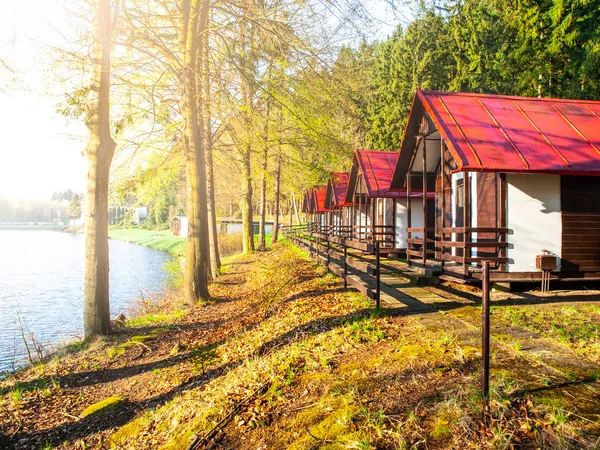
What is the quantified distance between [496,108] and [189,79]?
25.8 feet

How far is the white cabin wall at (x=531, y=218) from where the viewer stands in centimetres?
905

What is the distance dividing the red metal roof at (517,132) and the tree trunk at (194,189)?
19.7ft

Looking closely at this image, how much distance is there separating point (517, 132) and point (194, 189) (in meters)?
8.29

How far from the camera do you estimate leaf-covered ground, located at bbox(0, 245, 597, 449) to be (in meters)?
3.42

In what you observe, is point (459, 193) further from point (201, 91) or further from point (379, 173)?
point (201, 91)

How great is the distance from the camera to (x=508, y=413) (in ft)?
11.2

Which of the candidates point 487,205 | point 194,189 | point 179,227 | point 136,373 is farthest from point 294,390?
point 179,227

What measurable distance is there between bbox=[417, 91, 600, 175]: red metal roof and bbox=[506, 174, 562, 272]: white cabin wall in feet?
2.05

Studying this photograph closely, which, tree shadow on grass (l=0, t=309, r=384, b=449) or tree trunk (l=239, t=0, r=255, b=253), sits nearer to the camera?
tree shadow on grass (l=0, t=309, r=384, b=449)

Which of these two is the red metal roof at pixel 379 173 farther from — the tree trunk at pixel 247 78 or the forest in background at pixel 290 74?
the tree trunk at pixel 247 78

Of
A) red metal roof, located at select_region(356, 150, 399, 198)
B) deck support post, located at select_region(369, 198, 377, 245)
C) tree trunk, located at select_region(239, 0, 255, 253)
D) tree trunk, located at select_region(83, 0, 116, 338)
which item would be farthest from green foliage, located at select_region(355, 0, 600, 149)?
tree trunk, located at select_region(83, 0, 116, 338)

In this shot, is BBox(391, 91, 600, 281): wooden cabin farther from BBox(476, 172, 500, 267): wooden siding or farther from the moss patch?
the moss patch

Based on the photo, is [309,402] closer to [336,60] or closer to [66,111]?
[66,111]

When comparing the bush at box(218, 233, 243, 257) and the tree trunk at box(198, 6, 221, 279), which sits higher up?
the tree trunk at box(198, 6, 221, 279)
